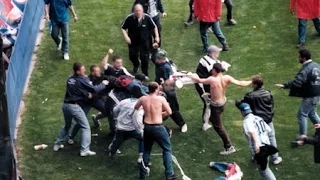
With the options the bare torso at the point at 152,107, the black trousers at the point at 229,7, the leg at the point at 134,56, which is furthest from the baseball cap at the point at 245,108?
the black trousers at the point at 229,7

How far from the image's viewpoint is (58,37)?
16.3m

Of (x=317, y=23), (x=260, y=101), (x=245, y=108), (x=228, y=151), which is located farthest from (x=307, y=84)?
(x=317, y=23)

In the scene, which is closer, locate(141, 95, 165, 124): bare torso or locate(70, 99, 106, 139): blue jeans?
locate(141, 95, 165, 124): bare torso

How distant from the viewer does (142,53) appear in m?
15.1

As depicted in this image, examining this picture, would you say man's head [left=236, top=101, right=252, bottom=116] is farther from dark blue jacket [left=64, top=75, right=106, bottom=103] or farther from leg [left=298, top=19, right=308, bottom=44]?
leg [left=298, top=19, right=308, bottom=44]

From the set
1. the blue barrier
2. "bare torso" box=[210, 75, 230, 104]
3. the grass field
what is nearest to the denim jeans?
the grass field

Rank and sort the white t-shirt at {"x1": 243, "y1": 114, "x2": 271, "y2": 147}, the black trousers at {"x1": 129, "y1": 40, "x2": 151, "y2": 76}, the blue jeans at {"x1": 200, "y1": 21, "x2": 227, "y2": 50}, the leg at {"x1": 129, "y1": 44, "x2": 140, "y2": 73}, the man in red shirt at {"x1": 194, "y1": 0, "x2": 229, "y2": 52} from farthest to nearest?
1. the blue jeans at {"x1": 200, "y1": 21, "x2": 227, "y2": 50}
2. the man in red shirt at {"x1": 194, "y1": 0, "x2": 229, "y2": 52}
3. the leg at {"x1": 129, "y1": 44, "x2": 140, "y2": 73}
4. the black trousers at {"x1": 129, "y1": 40, "x2": 151, "y2": 76}
5. the white t-shirt at {"x1": 243, "y1": 114, "x2": 271, "y2": 147}

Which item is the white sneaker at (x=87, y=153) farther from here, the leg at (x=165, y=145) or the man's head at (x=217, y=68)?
the man's head at (x=217, y=68)

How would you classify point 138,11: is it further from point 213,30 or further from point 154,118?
point 154,118

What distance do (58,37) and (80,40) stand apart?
3.23 feet

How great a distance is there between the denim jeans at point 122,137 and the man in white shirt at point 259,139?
1824 millimetres

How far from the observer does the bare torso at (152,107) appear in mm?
11719

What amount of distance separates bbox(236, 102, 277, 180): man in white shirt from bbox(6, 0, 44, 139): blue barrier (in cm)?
408

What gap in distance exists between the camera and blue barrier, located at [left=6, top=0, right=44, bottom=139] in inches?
533
